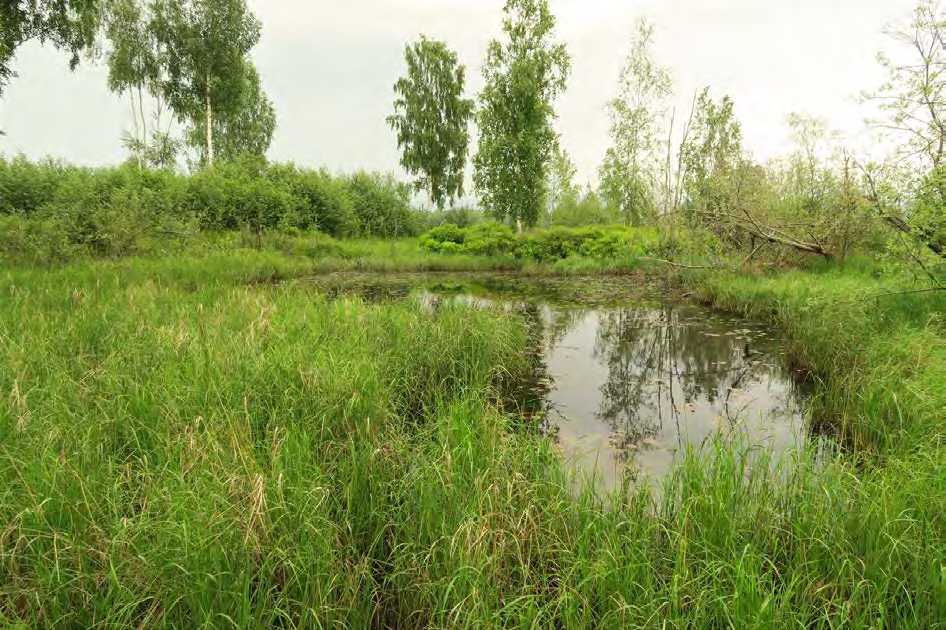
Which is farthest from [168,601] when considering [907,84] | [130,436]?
[907,84]

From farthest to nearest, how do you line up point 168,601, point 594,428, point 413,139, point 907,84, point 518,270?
1. point 413,139
2. point 518,270
3. point 907,84
4. point 594,428
5. point 168,601

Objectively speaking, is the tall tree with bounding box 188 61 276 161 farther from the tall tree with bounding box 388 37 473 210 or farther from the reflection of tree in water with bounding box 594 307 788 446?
the reflection of tree in water with bounding box 594 307 788 446

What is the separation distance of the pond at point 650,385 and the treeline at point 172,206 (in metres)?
8.19

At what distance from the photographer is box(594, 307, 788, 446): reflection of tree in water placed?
5.21 metres

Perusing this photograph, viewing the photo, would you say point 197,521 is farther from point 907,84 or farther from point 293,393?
point 907,84

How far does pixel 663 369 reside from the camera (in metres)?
7.06

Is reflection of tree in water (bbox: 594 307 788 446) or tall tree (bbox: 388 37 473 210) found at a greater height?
tall tree (bbox: 388 37 473 210)

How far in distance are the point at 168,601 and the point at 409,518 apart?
117cm

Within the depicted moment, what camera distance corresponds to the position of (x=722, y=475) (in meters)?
2.77

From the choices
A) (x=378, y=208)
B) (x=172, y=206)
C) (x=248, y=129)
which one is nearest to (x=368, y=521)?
(x=172, y=206)

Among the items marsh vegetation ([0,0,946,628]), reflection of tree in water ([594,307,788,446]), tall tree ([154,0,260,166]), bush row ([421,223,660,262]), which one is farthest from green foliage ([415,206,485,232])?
reflection of tree in water ([594,307,788,446])

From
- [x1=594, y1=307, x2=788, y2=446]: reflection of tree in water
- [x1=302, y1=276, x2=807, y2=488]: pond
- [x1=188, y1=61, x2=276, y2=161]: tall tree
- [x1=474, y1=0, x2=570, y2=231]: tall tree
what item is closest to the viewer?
[x1=302, y1=276, x2=807, y2=488]: pond

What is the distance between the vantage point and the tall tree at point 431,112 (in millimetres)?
28703

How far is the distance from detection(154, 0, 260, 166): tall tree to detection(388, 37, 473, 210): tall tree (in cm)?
908
